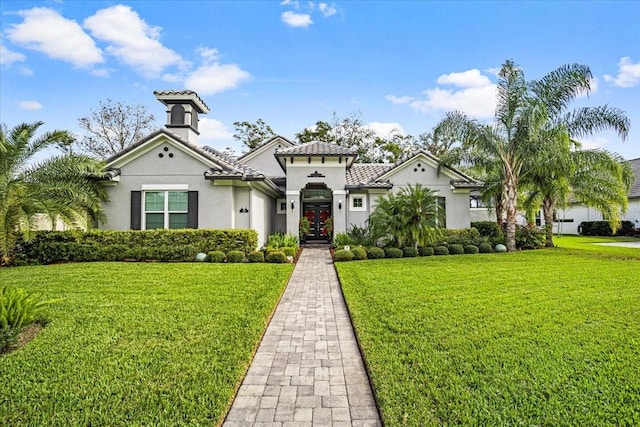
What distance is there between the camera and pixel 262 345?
219 inches

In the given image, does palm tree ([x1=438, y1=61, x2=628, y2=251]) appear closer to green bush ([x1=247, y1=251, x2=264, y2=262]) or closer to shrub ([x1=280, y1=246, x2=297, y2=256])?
shrub ([x1=280, y1=246, x2=297, y2=256])

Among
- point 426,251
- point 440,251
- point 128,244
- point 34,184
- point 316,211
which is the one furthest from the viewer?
point 316,211

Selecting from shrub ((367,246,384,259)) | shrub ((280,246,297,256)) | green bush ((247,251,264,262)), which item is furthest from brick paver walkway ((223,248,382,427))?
shrub ((367,246,384,259))

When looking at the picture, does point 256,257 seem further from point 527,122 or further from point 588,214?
point 588,214

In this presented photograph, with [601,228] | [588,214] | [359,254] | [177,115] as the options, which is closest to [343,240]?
[359,254]

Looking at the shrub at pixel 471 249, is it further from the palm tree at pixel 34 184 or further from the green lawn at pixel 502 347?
the palm tree at pixel 34 184

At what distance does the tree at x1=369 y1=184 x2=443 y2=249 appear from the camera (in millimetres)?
15555

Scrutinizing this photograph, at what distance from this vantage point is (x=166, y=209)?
51.6 feet

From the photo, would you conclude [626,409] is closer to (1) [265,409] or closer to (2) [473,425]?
(2) [473,425]

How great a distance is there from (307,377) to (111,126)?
3914 centimetres

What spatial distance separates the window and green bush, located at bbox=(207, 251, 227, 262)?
8.70 feet

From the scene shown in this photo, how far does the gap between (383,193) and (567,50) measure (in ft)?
36.1

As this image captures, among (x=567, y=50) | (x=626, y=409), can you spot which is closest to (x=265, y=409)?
(x=626, y=409)

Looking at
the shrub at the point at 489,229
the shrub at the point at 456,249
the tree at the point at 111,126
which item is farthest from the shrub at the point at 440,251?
the tree at the point at 111,126
